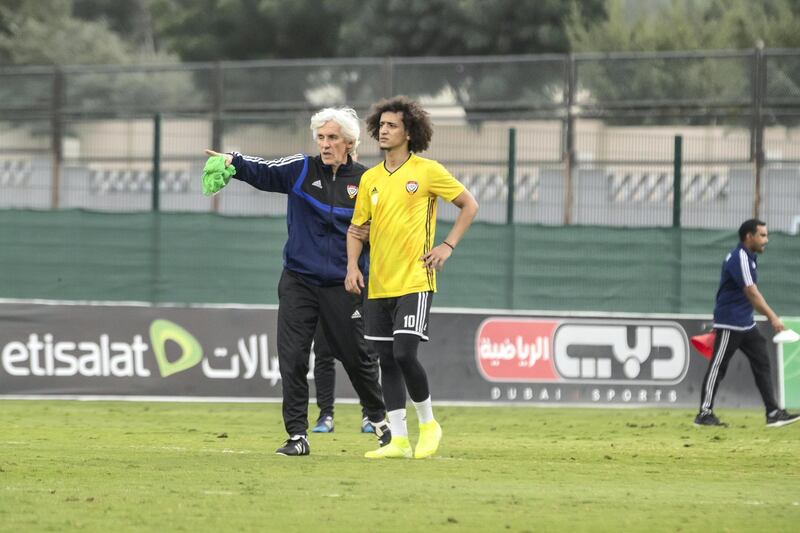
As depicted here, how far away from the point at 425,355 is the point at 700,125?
11.3 meters

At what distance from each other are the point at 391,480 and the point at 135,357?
8.65 meters

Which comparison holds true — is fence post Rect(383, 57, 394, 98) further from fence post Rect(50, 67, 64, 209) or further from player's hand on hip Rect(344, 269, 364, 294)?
player's hand on hip Rect(344, 269, 364, 294)

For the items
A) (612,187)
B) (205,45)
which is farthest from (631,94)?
(205,45)

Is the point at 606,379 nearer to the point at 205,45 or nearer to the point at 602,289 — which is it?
the point at 602,289

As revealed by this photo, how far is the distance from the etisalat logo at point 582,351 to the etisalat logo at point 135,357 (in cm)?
239

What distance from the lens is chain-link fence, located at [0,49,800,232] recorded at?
22875 millimetres

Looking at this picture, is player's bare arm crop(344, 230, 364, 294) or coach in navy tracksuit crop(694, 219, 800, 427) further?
coach in navy tracksuit crop(694, 219, 800, 427)

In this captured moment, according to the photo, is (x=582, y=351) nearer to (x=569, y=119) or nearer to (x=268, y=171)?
(x=268, y=171)

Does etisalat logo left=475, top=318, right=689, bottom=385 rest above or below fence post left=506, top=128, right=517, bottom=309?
below

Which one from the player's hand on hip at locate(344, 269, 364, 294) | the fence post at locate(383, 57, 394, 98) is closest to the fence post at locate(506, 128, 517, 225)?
the fence post at locate(383, 57, 394, 98)

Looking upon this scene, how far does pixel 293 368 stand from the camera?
988 centimetres

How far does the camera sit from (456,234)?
9734mm

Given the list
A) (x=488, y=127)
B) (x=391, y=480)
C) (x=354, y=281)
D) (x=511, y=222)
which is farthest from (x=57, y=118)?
(x=391, y=480)

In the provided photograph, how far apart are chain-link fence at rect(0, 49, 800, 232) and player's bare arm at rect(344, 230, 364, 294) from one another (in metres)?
11.8
